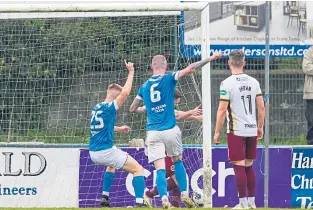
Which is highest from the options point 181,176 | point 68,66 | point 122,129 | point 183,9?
point 183,9

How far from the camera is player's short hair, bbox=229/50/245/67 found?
1327cm

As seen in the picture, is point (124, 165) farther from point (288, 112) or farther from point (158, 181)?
point (288, 112)

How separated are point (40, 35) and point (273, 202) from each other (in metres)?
4.25

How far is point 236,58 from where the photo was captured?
13305 millimetres

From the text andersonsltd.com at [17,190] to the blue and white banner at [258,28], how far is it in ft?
15.7

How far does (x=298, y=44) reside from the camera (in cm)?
1948

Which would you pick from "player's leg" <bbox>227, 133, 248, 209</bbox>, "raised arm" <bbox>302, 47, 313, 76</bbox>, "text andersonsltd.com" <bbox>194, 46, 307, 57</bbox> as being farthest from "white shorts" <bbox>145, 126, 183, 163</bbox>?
"text andersonsltd.com" <bbox>194, 46, 307, 57</bbox>

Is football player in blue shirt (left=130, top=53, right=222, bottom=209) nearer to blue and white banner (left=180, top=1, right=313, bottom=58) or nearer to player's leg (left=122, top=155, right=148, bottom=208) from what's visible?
player's leg (left=122, top=155, right=148, bottom=208)

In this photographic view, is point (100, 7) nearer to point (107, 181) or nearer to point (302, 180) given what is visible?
point (107, 181)

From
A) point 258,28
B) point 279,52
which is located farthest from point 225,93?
point 258,28

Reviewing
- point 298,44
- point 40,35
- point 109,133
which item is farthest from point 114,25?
point 298,44

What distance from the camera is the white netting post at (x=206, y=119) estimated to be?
47.6ft

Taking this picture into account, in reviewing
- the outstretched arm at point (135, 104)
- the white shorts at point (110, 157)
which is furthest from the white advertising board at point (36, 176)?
the outstretched arm at point (135, 104)

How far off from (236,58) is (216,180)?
11.4 feet
